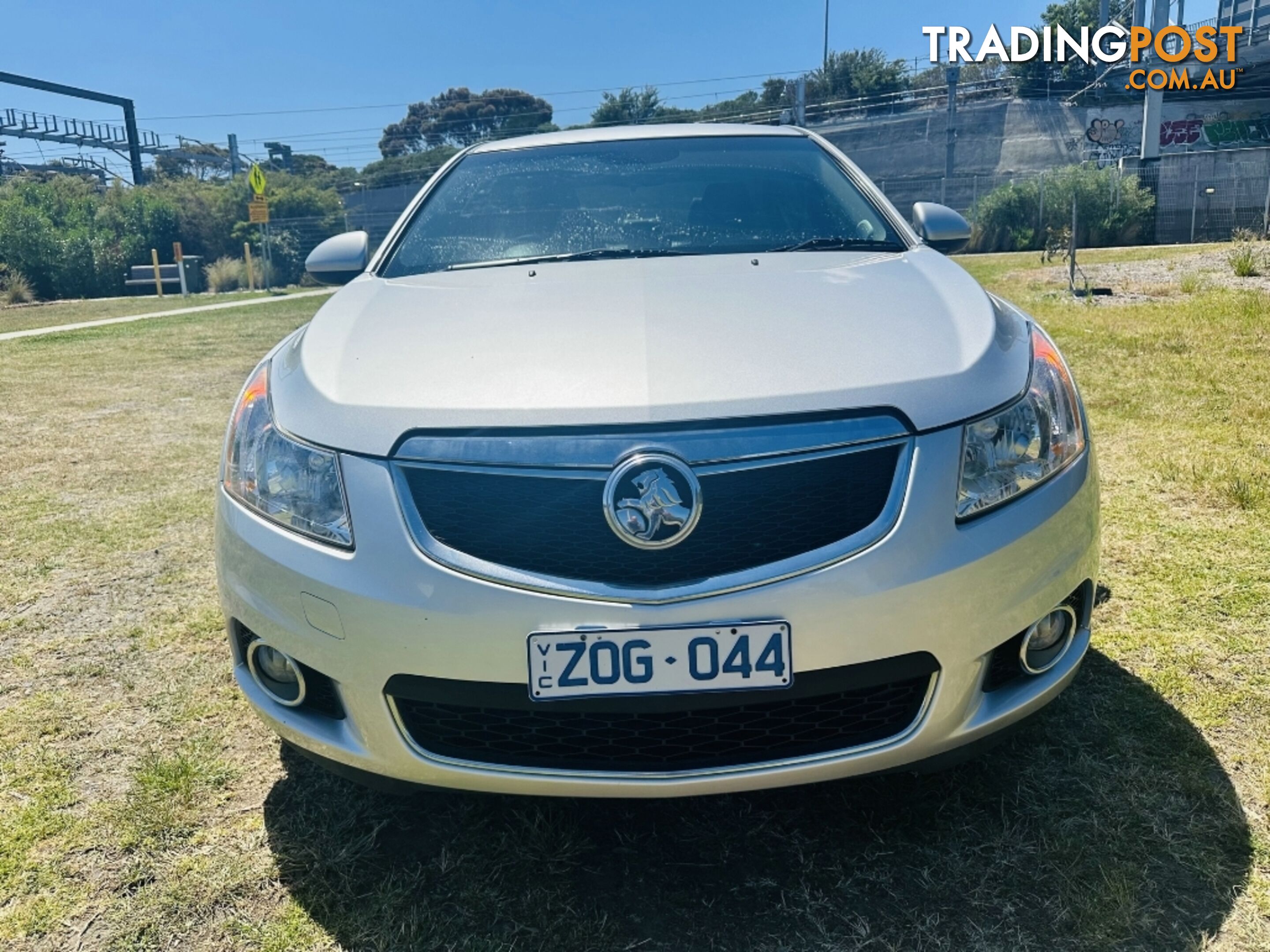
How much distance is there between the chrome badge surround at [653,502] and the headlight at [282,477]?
428 millimetres

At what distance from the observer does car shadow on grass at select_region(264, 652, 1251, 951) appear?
1.57 m

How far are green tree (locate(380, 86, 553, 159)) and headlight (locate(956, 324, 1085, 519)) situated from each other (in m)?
66.7

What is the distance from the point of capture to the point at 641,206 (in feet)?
8.66

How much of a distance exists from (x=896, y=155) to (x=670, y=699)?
42.4 metres

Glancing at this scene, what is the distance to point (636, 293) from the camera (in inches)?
77.8

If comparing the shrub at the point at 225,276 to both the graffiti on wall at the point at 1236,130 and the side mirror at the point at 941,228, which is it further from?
the graffiti on wall at the point at 1236,130

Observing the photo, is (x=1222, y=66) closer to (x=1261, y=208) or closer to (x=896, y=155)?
(x=896, y=155)

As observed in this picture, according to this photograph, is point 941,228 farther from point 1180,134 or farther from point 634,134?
point 1180,134

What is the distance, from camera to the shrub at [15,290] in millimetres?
21578

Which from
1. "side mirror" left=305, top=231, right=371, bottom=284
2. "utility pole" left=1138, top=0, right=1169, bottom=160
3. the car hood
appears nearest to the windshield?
"side mirror" left=305, top=231, right=371, bottom=284

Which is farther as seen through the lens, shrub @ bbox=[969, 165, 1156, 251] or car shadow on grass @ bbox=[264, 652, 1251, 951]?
shrub @ bbox=[969, 165, 1156, 251]

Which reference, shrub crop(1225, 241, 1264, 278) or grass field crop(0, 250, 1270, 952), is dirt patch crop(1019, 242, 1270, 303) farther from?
grass field crop(0, 250, 1270, 952)

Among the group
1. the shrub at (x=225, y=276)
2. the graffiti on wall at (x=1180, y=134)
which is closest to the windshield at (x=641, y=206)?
the shrub at (x=225, y=276)

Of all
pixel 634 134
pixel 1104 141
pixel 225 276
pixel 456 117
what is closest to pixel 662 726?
pixel 634 134
